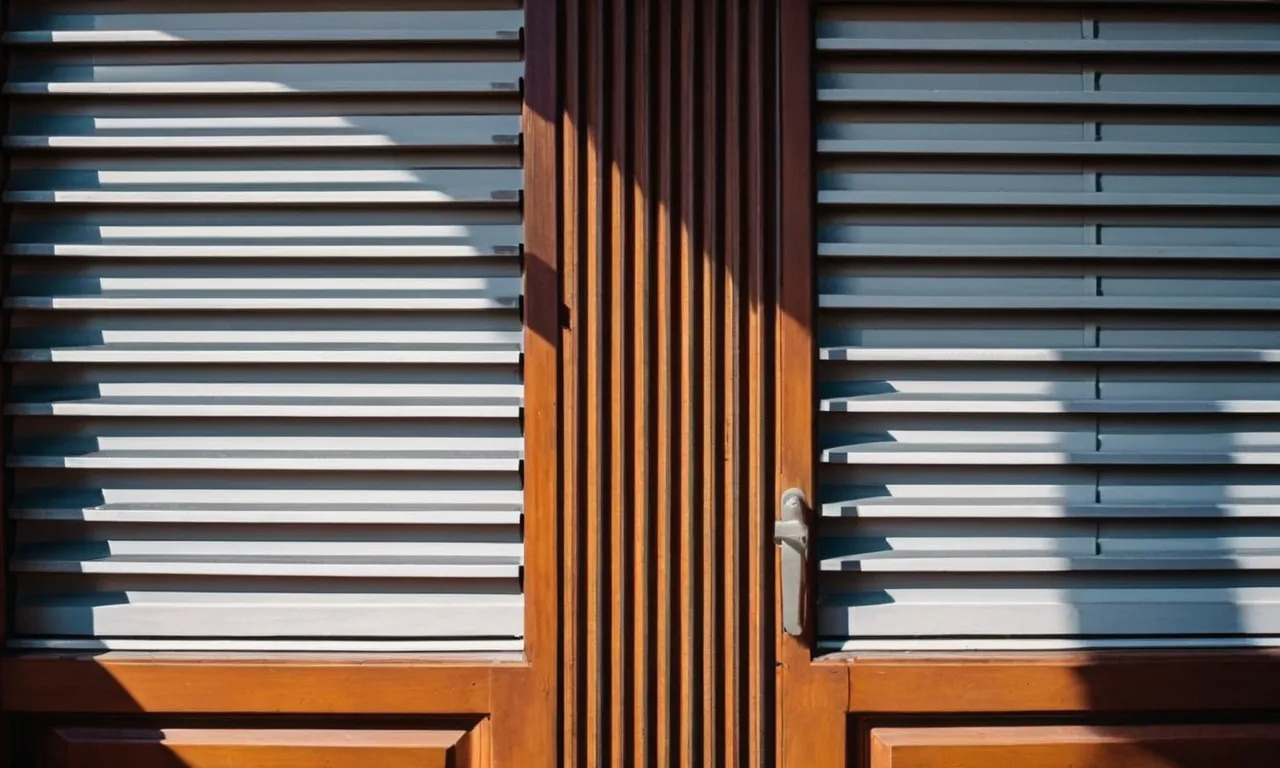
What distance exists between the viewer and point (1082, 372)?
2.07 meters

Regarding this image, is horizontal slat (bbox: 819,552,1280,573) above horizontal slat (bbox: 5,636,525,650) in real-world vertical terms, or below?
above

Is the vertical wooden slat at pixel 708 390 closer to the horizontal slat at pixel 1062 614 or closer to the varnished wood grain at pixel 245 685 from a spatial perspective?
the horizontal slat at pixel 1062 614

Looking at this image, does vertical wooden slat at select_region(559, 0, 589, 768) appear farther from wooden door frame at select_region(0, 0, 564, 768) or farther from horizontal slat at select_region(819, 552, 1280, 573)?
horizontal slat at select_region(819, 552, 1280, 573)

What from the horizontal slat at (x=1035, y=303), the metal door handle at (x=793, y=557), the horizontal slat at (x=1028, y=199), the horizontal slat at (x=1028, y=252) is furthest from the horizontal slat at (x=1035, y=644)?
the horizontal slat at (x=1028, y=199)

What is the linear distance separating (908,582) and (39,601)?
1827 mm

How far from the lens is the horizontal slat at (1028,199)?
204 centimetres

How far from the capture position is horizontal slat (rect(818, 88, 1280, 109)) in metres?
2.04

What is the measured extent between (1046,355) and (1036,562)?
1.41 ft

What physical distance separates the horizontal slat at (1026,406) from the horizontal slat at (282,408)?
71 centimetres

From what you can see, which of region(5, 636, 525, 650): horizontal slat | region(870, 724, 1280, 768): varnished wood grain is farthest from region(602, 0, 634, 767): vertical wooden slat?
region(870, 724, 1280, 768): varnished wood grain

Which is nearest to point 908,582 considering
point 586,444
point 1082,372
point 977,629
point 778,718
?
point 977,629

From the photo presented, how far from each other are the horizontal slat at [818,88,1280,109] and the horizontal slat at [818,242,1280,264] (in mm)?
295

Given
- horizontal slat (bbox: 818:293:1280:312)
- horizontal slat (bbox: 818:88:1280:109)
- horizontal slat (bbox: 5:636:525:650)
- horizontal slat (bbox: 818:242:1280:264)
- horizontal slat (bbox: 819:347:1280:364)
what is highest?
horizontal slat (bbox: 818:88:1280:109)

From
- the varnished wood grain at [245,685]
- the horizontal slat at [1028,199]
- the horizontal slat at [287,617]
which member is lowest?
the varnished wood grain at [245,685]
